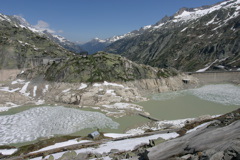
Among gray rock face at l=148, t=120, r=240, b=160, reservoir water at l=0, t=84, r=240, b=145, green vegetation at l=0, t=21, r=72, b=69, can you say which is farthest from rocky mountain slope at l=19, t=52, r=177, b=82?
gray rock face at l=148, t=120, r=240, b=160

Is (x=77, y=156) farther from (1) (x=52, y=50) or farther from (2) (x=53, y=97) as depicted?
(1) (x=52, y=50)

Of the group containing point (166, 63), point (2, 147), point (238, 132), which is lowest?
point (2, 147)

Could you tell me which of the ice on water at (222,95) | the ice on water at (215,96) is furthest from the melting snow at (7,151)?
the ice on water at (222,95)

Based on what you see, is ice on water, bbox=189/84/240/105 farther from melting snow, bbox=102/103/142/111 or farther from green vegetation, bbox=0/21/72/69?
green vegetation, bbox=0/21/72/69

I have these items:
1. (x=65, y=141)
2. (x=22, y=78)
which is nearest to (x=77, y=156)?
(x=65, y=141)

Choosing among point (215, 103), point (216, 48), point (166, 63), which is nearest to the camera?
point (215, 103)
